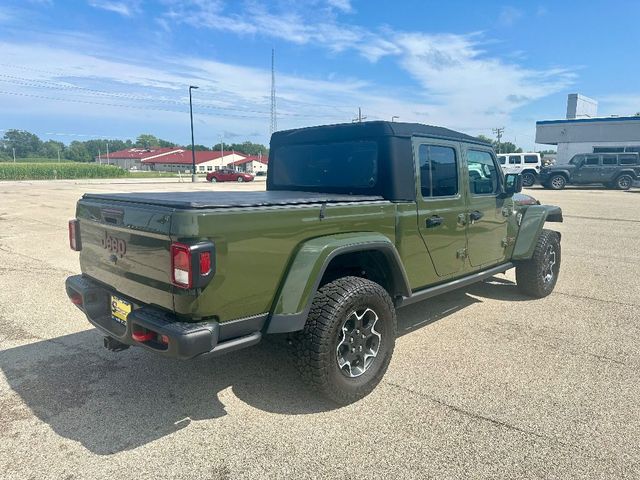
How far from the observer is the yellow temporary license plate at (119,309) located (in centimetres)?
285

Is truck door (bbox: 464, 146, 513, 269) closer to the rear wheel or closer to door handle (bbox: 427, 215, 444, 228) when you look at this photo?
door handle (bbox: 427, 215, 444, 228)

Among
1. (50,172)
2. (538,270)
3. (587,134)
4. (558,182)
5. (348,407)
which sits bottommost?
(348,407)

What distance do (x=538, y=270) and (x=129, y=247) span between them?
460 cm

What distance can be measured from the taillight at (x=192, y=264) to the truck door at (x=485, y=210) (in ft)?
8.85

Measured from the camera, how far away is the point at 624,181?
24.4 meters

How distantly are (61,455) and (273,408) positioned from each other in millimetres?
1251

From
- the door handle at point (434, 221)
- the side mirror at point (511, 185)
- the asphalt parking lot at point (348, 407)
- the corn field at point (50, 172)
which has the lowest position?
the asphalt parking lot at point (348, 407)

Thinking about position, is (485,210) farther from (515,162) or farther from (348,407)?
(515,162)

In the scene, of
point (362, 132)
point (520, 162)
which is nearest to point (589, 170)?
point (520, 162)

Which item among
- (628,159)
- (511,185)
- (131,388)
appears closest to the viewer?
(131,388)

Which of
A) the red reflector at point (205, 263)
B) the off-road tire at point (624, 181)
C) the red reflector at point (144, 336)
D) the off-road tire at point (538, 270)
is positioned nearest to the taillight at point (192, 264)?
the red reflector at point (205, 263)

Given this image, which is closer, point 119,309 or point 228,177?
point 119,309

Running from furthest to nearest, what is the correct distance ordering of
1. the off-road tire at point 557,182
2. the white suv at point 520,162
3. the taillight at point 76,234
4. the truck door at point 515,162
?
1. the truck door at point 515,162
2. the white suv at point 520,162
3. the off-road tire at point 557,182
4. the taillight at point 76,234

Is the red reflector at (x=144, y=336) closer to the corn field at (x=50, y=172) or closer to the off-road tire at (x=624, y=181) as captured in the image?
the off-road tire at (x=624, y=181)
